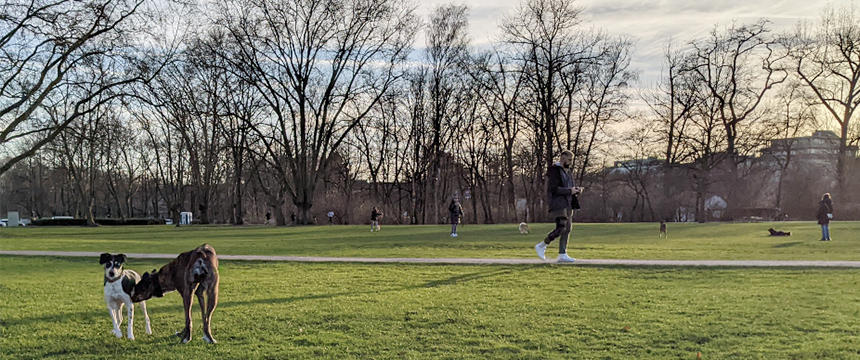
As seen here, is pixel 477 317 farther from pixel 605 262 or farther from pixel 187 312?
pixel 605 262

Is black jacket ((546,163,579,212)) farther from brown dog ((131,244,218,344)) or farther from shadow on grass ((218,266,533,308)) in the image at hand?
brown dog ((131,244,218,344))

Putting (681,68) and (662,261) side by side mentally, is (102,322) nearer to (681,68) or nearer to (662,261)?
(662,261)

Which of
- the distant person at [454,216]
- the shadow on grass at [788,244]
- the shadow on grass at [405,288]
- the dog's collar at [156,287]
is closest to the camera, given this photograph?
the dog's collar at [156,287]

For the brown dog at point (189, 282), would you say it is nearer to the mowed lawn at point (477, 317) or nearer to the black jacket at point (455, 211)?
the mowed lawn at point (477, 317)

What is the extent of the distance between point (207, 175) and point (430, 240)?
37340mm

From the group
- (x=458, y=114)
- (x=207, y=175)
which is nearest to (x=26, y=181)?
(x=207, y=175)

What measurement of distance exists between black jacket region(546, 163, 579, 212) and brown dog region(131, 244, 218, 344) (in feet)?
23.4

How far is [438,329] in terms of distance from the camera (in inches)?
272

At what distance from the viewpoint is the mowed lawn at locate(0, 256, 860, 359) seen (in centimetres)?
602

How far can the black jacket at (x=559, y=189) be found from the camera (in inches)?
463

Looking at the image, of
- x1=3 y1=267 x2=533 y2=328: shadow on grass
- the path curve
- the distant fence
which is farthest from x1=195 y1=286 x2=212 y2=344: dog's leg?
the distant fence

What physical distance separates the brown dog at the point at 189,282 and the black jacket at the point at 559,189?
7143 mm

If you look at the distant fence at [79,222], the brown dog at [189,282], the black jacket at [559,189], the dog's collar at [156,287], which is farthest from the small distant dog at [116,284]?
the distant fence at [79,222]

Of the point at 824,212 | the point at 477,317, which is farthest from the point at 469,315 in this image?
the point at 824,212
